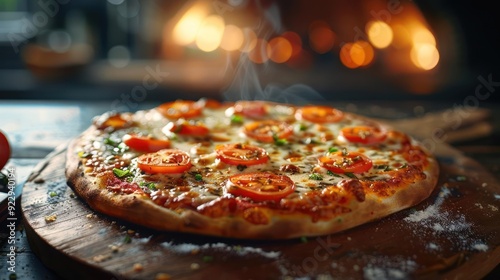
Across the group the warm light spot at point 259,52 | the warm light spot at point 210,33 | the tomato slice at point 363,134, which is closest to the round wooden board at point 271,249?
the tomato slice at point 363,134

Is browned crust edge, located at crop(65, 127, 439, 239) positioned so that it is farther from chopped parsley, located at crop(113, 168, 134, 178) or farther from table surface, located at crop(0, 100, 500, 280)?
table surface, located at crop(0, 100, 500, 280)

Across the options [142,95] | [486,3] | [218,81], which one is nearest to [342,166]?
[218,81]

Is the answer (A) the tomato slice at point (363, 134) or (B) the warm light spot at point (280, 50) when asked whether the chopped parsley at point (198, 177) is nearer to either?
(A) the tomato slice at point (363, 134)

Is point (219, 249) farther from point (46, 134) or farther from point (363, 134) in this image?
point (46, 134)

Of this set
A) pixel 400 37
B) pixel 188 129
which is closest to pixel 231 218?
pixel 188 129

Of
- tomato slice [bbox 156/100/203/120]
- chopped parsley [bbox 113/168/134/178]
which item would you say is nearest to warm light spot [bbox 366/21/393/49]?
tomato slice [bbox 156/100/203/120]

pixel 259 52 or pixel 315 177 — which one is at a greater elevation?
pixel 315 177
